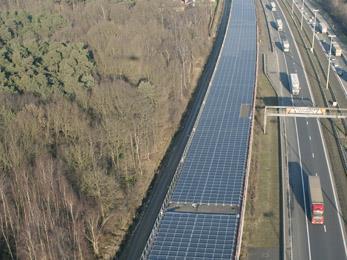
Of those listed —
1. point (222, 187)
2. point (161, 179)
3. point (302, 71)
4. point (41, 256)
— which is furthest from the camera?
point (302, 71)

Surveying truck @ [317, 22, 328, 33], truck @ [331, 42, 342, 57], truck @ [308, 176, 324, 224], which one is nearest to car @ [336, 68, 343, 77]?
truck @ [331, 42, 342, 57]

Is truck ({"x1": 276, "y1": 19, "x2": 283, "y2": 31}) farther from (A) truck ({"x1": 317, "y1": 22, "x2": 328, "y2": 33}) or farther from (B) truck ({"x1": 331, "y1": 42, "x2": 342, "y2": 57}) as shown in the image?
(B) truck ({"x1": 331, "y1": 42, "x2": 342, "y2": 57})

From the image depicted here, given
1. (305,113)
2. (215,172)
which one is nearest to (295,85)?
(305,113)

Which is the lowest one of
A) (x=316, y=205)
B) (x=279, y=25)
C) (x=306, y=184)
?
(x=306, y=184)

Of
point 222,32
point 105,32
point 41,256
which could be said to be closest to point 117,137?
point 41,256

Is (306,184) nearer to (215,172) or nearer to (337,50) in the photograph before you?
(215,172)

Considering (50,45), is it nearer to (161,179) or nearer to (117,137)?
(117,137)

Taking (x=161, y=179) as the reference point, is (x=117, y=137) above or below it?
above
